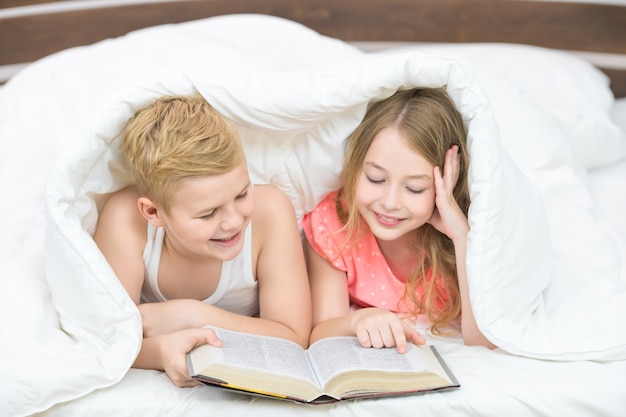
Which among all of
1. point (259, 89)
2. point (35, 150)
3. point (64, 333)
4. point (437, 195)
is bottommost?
point (64, 333)

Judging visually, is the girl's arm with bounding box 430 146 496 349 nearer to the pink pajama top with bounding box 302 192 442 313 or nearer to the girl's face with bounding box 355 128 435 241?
the girl's face with bounding box 355 128 435 241

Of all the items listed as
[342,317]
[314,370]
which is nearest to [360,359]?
[314,370]

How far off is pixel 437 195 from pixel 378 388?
38 centimetres

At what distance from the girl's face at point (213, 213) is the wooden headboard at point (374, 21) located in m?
1.21

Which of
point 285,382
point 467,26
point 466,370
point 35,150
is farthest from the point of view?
point 467,26

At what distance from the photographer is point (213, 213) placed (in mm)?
→ 1313

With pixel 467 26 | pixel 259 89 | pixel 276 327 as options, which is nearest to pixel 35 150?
pixel 259 89

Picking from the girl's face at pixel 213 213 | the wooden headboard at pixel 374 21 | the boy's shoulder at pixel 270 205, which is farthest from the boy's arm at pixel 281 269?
the wooden headboard at pixel 374 21

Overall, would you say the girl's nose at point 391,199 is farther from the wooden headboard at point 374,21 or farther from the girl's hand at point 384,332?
the wooden headboard at point 374,21

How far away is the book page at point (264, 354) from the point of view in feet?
3.95

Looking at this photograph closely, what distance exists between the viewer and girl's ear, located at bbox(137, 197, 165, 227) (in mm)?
1332

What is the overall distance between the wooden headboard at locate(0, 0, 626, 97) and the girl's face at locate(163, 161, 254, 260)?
121cm

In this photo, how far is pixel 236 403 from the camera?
4.01 ft

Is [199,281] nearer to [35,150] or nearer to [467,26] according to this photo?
[35,150]
